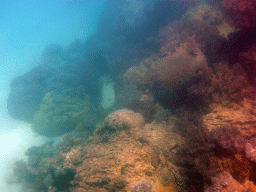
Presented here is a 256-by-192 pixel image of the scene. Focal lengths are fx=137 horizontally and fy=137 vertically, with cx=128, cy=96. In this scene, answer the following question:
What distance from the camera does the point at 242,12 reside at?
5.95 meters

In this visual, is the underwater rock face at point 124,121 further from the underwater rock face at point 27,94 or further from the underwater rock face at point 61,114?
the underwater rock face at point 27,94

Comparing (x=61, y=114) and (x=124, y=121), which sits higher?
(x=61, y=114)

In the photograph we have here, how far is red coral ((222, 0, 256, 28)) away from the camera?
5.24m

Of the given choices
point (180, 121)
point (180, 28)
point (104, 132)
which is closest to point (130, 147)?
point (104, 132)

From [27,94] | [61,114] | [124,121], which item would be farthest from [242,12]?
[27,94]

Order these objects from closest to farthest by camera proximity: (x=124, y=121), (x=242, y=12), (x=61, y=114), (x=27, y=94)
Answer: (x=124, y=121), (x=242, y=12), (x=61, y=114), (x=27, y=94)

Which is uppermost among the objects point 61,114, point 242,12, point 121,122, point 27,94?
point 27,94

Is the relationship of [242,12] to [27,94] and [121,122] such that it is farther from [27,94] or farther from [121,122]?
[27,94]

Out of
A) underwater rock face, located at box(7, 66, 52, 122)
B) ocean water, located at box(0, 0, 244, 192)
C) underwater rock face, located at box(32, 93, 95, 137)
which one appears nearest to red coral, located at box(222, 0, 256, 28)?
ocean water, located at box(0, 0, 244, 192)

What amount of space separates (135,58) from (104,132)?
7.74 metres

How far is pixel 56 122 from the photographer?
457 inches

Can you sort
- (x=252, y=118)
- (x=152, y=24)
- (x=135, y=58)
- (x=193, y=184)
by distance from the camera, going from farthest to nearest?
(x=152, y=24) < (x=135, y=58) < (x=252, y=118) < (x=193, y=184)

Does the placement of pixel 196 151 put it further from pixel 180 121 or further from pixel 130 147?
pixel 130 147

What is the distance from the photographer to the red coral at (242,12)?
17.2 ft
